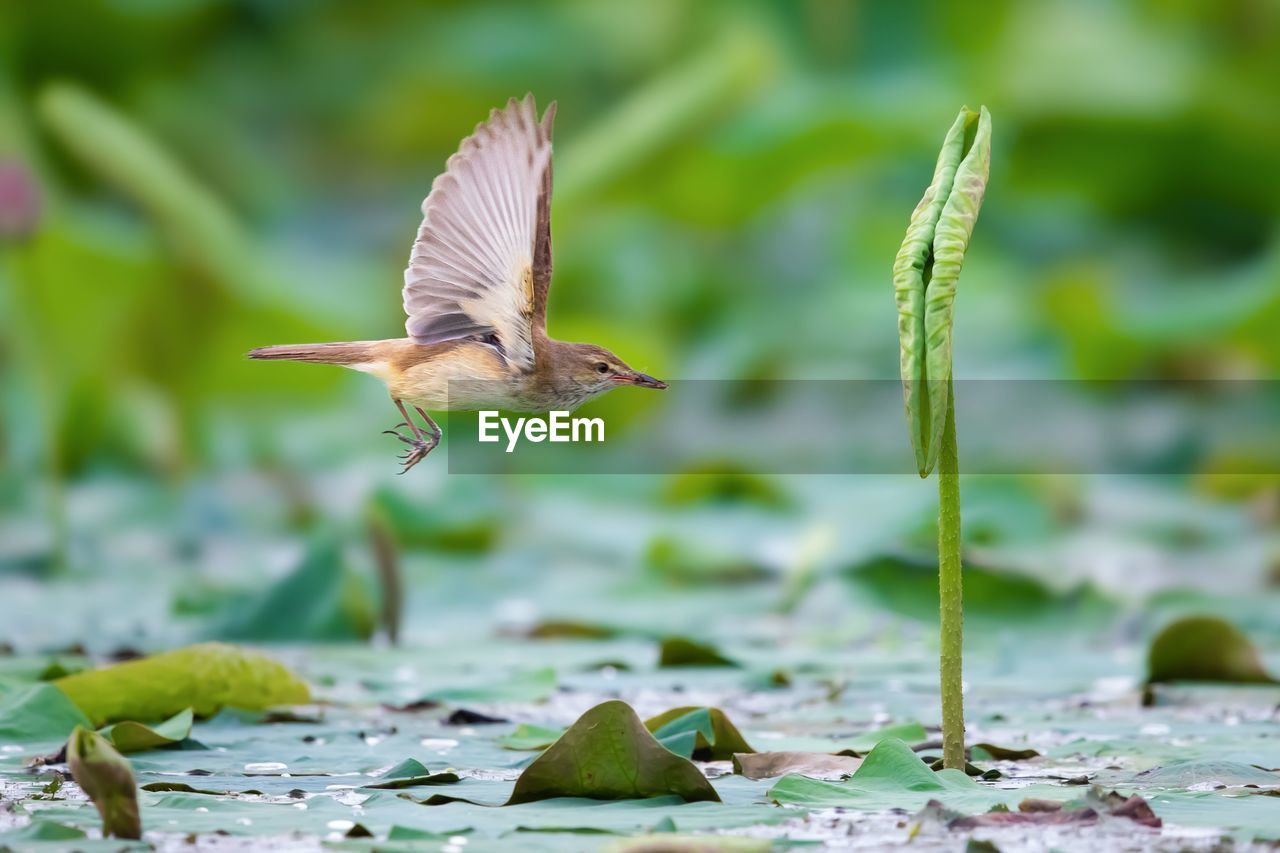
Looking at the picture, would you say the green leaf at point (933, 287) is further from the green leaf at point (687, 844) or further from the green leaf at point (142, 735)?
the green leaf at point (142, 735)

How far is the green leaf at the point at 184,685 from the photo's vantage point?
266 cm

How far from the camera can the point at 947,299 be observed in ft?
5.94

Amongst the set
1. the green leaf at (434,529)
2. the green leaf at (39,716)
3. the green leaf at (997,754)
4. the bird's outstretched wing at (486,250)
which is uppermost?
the bird's outstretched wing at (486,250)

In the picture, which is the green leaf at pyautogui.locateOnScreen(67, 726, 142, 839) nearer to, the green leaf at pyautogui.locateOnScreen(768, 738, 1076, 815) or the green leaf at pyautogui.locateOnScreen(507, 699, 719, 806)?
the green leaf at pyautogui.locateOnScreen(507, 699, 719, 806)

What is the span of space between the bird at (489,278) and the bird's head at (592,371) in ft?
0.04

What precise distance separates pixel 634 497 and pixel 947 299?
4099 mm

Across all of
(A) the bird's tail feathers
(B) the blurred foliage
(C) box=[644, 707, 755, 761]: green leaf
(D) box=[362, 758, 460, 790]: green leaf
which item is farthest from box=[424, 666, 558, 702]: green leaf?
(B) the blurred foliage

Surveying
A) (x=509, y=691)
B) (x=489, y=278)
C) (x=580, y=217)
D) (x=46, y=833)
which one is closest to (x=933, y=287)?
(x=489, y=278)

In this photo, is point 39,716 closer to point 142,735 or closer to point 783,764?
point 142,735

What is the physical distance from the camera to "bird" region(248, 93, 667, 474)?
168cm

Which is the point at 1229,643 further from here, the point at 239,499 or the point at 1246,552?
the point at 239,499

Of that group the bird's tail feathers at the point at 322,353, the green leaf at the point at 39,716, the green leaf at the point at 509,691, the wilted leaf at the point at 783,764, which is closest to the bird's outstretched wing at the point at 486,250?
the bird's tail feathers at the point at 322,353

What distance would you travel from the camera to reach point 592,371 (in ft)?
6.00

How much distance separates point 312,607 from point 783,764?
183cm
